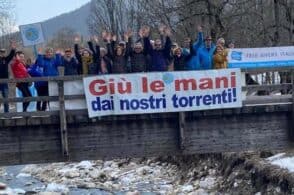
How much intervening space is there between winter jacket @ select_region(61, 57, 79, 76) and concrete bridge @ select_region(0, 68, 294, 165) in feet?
3.74

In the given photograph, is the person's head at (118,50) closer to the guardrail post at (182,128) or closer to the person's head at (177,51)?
the person's head at (177,51)

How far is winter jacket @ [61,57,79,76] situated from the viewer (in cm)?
1683

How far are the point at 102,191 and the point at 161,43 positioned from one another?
12.0 m

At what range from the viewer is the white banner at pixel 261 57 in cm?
2036

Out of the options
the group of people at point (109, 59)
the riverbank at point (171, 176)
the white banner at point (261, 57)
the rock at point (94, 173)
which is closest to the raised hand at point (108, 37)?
the group of people at point (109, 59)

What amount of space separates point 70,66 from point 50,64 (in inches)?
20.3

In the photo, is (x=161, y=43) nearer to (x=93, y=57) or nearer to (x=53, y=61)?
(x=93, y=57)

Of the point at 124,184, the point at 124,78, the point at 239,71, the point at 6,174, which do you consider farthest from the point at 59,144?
the point at 6,174

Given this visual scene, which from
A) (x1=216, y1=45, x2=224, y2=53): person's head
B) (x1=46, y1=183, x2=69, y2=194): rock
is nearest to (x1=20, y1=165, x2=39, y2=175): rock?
(x1=46, y1=183, x2=69, y2=194): rock

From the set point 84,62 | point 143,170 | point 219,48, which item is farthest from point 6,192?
point 219,48

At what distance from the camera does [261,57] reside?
21078mm

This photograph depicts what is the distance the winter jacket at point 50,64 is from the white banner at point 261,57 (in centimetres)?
654

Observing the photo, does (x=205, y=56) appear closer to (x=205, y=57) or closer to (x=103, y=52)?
(x=205, y=57)

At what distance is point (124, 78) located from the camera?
52.1 feet
